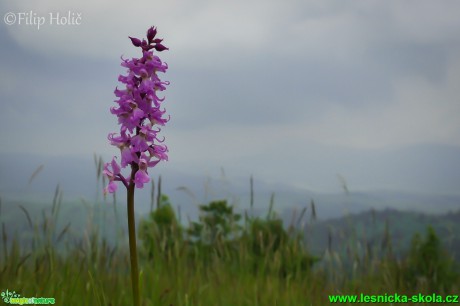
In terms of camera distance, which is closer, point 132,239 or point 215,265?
point 132,239

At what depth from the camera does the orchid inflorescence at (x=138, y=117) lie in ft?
10.9

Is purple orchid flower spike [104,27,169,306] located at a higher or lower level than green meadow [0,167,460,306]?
higher

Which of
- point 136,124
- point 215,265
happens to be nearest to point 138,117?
point 136,124

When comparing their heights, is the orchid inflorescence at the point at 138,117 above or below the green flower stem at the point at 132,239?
above

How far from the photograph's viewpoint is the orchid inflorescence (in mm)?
3318

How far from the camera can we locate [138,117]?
3297 mm

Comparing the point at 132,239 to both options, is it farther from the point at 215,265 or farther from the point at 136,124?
the point at 215,265

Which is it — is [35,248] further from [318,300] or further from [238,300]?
[318,300]

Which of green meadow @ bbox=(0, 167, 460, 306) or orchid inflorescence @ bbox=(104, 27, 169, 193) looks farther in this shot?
green meadow @ bbox=(0, 167, 460, 306)

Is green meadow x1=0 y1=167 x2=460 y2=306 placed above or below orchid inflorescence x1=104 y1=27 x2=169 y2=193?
below

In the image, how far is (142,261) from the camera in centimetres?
723

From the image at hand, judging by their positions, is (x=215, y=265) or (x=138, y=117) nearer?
(x=138, y=117)

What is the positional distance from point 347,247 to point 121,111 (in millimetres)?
4867

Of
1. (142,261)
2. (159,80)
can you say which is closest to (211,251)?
(142,261)
